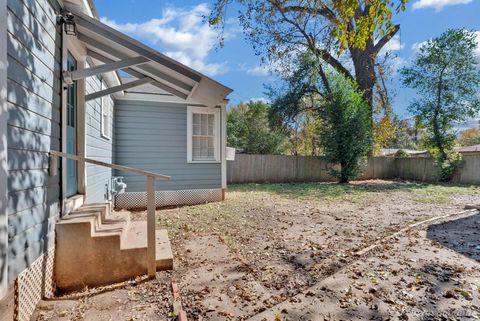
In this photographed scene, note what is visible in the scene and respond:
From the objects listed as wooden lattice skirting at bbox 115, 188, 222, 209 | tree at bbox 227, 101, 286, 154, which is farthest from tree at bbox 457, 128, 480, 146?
wooden lattice skirting at bbox 115, 188, 222, 209

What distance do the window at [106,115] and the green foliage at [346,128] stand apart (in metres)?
10.1

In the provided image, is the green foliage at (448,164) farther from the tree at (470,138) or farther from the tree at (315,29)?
the tree at (470,138)

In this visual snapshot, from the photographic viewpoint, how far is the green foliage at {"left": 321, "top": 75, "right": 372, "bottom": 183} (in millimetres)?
13211

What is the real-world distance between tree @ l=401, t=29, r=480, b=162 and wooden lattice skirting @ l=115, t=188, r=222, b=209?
41.4ft

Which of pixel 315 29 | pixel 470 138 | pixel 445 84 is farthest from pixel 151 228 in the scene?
pixel 470 138

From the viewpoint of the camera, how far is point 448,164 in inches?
553

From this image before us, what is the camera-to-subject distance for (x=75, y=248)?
299 cm

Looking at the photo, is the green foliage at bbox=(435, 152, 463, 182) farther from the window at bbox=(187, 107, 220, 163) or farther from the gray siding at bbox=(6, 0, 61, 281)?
the gray siding at bbox=(6, 0, 61, 281)

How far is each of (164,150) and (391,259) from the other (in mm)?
5623

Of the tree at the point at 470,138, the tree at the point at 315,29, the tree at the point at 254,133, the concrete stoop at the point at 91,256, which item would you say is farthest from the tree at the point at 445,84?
the tree at the point at 470,138

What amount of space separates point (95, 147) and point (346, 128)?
11158mm

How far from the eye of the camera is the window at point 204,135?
25.0 feet

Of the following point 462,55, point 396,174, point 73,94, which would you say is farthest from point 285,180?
point 73,94

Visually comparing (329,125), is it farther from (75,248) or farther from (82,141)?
(75,248)
